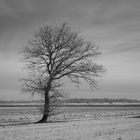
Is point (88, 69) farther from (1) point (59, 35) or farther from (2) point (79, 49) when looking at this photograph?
(1) point (59, 35)

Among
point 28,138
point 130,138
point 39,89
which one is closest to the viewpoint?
point 130,138

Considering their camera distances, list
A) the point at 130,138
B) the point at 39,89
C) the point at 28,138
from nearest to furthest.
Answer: the point at 130,138, the point at 28,138, the point at 39,89

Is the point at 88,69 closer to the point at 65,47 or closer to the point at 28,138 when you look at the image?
the point at 65,47

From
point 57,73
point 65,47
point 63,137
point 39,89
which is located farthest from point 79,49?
point 63,137

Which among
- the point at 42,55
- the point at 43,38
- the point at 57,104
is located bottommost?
the point at 57,104

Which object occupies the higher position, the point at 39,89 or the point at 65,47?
the point at 65,47

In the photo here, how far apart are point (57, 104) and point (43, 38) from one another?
7.38 metres

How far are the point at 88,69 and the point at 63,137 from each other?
543 inches

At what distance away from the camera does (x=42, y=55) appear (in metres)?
26.4

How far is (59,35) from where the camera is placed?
85.9 feet

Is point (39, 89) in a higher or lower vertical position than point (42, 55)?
lower

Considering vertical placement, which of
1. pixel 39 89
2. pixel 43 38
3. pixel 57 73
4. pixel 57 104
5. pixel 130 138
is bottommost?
pixel 130 138

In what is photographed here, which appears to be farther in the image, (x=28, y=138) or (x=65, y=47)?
(x=65, y=47)

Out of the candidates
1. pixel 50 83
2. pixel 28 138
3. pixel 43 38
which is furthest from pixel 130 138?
pixel 43 38
